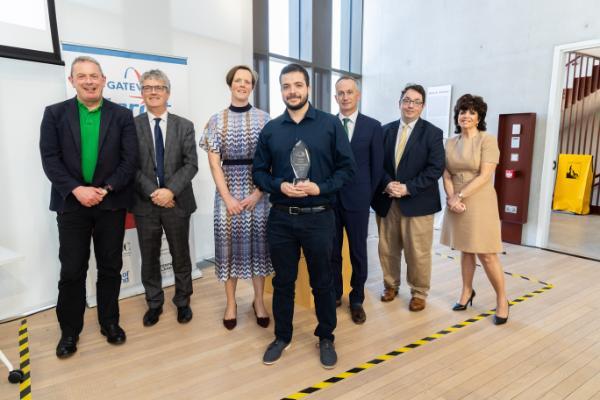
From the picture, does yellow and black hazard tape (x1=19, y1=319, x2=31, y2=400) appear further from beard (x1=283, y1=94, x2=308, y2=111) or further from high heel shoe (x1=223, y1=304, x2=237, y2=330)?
beard (x1=283, y1=94, x2=308, y2=111)

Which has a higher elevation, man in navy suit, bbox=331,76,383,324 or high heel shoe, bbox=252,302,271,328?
man in navy suit, bbox=331,76,383,324

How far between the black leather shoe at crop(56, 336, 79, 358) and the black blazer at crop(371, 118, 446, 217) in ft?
7.37

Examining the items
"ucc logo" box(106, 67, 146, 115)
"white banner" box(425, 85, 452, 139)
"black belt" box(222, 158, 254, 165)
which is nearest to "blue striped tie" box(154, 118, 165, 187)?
"black belt" box(222, 158, 254, 165)

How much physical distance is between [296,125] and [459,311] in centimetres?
197

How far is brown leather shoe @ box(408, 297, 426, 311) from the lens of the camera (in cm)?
303

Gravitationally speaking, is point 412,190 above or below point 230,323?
above

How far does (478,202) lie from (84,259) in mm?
2556

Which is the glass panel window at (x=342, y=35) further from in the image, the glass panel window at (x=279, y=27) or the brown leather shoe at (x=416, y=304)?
the brown leather shoe at (x=416, y=304)

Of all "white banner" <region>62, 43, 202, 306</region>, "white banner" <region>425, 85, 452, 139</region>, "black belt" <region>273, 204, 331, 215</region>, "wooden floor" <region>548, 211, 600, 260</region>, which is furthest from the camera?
"white banner" <region>425, 85, 452, 139</region>

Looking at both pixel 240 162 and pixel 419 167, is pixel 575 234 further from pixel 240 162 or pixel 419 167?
pixel 240 162

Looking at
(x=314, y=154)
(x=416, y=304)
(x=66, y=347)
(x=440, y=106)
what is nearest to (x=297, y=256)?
(x=314, y=154)

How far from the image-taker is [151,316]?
2842 millimetres

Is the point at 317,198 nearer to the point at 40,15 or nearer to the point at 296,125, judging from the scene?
the point at 296,125

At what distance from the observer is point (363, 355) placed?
2.40m
